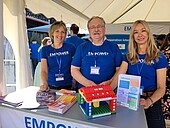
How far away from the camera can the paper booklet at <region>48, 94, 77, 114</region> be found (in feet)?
4.33

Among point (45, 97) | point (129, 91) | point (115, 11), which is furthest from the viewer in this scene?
point (115, 11)

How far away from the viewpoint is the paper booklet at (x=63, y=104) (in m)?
1.32

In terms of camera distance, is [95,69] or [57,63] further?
[57,63]

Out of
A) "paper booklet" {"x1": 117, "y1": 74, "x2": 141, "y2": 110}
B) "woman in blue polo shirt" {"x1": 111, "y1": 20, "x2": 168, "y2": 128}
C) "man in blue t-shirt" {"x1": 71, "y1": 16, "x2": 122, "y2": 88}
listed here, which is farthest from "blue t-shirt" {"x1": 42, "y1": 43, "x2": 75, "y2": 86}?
"paper booklet" {"x1": 117, "y1": 74, "x2": 141, "y2": 110}

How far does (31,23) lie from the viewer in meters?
11.2

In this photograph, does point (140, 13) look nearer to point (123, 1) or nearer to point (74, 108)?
point (123, 1)

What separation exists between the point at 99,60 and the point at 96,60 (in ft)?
0.07

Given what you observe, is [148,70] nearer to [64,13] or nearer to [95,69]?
[95,69]

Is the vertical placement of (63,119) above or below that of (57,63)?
below

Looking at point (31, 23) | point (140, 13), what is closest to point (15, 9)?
point (140, 13)

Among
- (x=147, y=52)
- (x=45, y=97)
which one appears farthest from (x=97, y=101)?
(x=147, y=52)

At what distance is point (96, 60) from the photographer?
1869mm

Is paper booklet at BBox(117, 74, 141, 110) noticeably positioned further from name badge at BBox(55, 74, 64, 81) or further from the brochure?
name badge at BBox(55, 74, 64, 81)

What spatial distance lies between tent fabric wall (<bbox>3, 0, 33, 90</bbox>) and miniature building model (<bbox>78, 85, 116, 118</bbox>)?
5.79 feet
